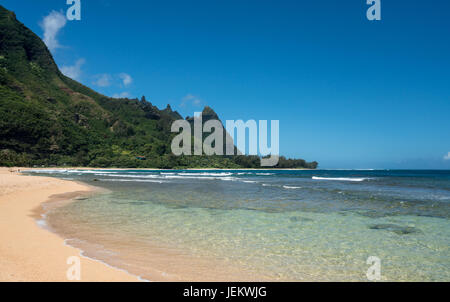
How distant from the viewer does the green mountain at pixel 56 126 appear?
313 ft

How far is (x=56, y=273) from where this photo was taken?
5031 millimetres

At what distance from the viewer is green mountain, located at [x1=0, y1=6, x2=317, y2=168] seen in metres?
95.2

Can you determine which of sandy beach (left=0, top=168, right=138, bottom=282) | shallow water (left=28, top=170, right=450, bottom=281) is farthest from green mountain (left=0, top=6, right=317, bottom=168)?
sandy beach (left=0, top=168, right=138, bottom=282)

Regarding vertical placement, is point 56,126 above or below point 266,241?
above

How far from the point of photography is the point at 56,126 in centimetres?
11075

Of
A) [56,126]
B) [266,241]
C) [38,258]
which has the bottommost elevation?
[266,241]

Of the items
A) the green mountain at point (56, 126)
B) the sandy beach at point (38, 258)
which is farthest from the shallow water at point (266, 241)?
the green mountain at point (56, 126)

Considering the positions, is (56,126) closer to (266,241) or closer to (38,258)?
(38,258)

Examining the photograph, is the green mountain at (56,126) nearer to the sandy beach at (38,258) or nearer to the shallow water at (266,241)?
the shallow water at (266,241)

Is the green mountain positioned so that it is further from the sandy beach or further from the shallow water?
the sandy beach

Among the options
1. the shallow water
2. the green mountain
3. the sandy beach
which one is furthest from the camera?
the green mountain

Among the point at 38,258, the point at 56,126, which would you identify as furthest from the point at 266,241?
the point at 56,126

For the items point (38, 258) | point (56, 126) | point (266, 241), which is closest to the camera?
point (38, 258)
